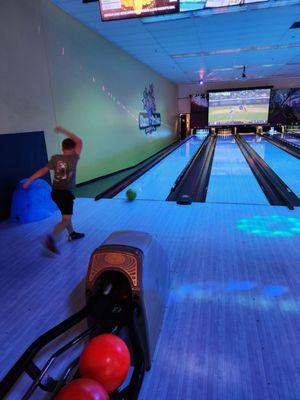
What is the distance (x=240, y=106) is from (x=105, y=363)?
13299 mm

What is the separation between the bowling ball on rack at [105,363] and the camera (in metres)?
1.09

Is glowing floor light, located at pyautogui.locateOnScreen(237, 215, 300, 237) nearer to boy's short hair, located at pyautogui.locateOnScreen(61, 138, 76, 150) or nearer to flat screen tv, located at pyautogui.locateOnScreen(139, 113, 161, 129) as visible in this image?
boy's short hair, located at pyautogui.locateOnScreen(61, 138, 76, 150)

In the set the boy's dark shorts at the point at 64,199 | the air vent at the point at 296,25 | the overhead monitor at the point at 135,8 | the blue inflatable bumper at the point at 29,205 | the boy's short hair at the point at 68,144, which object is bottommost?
the blue inflatable bumper at the point at 29,205

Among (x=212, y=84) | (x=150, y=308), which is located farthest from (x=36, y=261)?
(x=212, y=84)

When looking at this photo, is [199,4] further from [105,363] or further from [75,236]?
[105,363]

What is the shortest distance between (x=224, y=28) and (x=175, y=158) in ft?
10.3

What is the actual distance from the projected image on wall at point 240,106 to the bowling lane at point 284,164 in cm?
467

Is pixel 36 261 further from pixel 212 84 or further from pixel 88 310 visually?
pixel 212 84

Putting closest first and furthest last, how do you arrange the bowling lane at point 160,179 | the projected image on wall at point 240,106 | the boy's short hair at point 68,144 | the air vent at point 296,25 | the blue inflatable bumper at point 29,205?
the boy's short hair at point 68,144 → the blue inflatable bumper at point 29,205 → the bowling lane at point 160,179 → the air vent at point 296,25 → the projected image on wall at point 240,106

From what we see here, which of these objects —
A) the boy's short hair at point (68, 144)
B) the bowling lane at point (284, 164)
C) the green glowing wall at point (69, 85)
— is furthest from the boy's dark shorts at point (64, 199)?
the bowling lane at point (284, 164)

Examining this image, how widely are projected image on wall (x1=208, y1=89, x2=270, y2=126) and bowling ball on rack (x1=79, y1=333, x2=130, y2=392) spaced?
42.9 feet

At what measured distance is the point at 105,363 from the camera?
3.61 feet

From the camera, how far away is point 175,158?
7.37m

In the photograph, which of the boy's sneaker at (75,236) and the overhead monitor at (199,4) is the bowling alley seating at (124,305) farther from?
the overhead monitor at (199,4)
